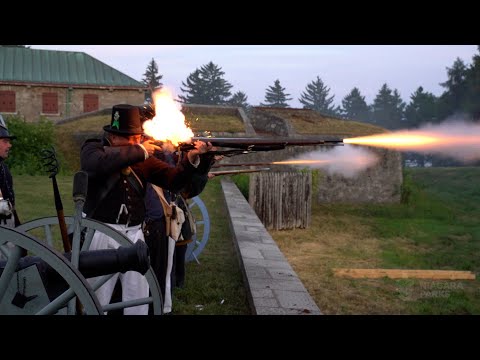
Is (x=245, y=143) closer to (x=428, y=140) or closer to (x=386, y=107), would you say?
(x=428, y=140)

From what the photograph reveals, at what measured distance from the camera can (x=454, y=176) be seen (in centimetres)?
3475

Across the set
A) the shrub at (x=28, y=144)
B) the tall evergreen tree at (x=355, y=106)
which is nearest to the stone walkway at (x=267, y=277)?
the shrub at (x=28, y=144)

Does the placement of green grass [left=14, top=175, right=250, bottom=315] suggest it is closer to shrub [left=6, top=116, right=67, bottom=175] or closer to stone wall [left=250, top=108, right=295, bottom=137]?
shrub [left=6, top=116, right=67, bottom=175]

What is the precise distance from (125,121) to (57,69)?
27.6 meters

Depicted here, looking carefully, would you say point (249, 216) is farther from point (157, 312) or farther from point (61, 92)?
point (61, 92)

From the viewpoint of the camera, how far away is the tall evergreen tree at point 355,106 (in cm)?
9881

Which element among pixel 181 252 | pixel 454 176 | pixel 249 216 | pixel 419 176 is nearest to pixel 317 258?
pixel 249 216

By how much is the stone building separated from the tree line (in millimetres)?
2066

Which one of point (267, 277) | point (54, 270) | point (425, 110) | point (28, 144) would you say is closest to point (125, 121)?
point (54, 270)

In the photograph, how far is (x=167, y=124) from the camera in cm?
448

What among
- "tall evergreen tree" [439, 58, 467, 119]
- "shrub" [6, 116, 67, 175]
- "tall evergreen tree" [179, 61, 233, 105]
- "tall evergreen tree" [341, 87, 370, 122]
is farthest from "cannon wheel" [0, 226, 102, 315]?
"tall evergreen tree" [341, 87, 370, 122]

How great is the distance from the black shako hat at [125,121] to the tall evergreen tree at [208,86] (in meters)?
66.1

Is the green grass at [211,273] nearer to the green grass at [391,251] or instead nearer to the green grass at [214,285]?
the green grass at [214,285]
